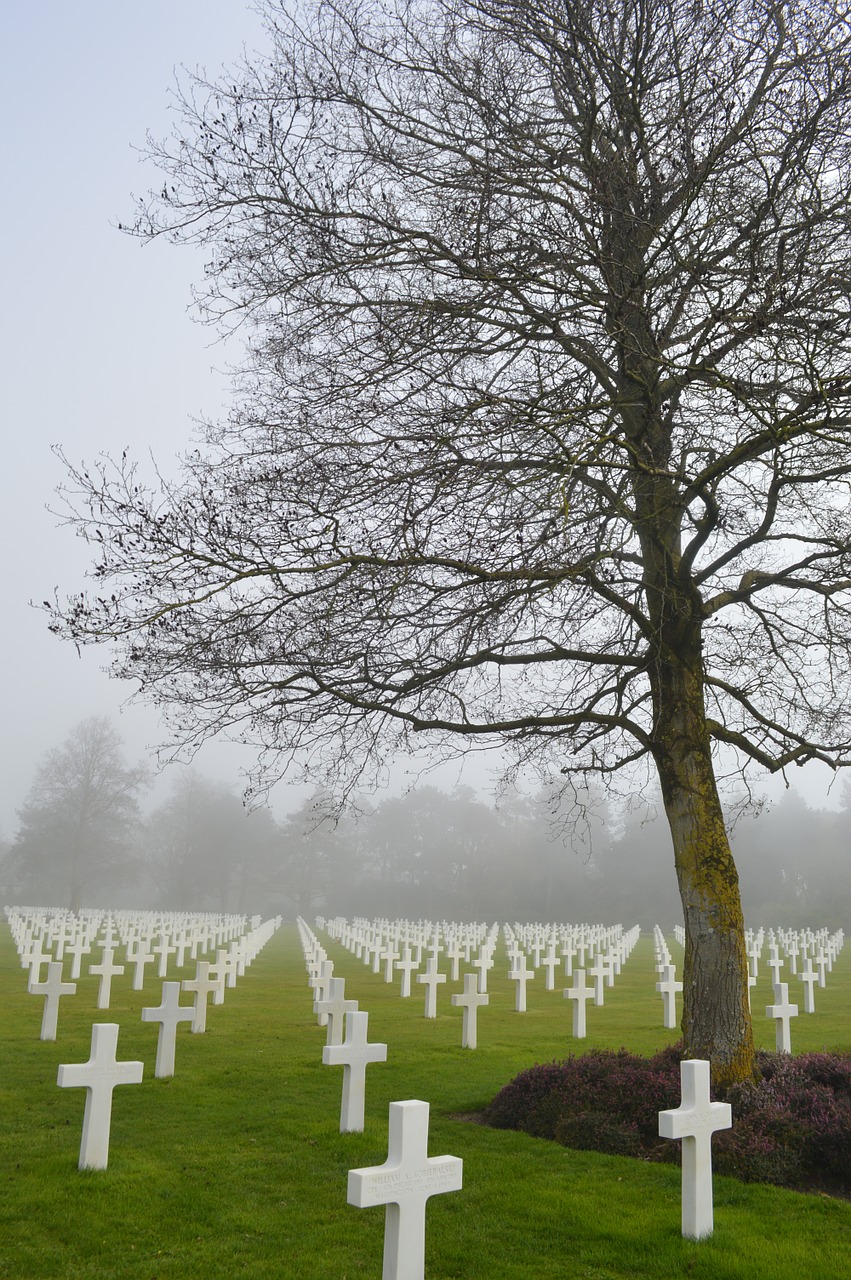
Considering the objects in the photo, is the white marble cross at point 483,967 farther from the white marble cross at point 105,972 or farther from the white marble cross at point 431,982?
the white marble cross at point 105,972

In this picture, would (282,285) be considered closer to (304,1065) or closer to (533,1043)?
(304,1065)

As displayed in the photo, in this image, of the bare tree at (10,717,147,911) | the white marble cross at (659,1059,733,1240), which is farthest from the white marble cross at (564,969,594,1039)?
the bare tree at (10,717,147,911)

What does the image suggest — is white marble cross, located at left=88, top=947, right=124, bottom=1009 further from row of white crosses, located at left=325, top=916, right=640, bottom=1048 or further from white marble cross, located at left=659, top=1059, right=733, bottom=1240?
white marble cross, located at left=659, top=1059, right=733, bottom=1240

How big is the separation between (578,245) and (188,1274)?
6394 mm

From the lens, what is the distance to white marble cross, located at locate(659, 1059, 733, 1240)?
4.87m

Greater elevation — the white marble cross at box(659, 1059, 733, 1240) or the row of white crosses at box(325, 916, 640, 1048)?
the white marble cross at box(659, 1059, 733, 1240)

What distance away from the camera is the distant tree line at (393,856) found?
2099 inches

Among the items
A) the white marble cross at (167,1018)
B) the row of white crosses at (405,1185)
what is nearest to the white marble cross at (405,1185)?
the row of white crosses at (405,1185)

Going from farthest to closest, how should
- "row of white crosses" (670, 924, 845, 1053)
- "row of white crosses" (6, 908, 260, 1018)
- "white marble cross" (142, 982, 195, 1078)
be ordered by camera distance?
"row of white crosses" (6, 908, 260, 1018), "row of white crosses" (670, 924, 845, 1053), "white marble cross" (142, 982, 195, 1078)

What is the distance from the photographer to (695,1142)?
16.3ft

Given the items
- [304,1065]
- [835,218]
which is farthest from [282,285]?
[304,1065]

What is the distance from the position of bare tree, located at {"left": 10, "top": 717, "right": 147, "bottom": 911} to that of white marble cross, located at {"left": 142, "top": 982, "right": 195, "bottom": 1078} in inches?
1796

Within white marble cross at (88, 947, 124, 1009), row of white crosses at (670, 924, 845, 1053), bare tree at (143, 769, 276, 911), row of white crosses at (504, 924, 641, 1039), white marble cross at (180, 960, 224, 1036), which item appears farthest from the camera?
bare tree at (143, 769, 276, 911)

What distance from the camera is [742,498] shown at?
27.0 feet
